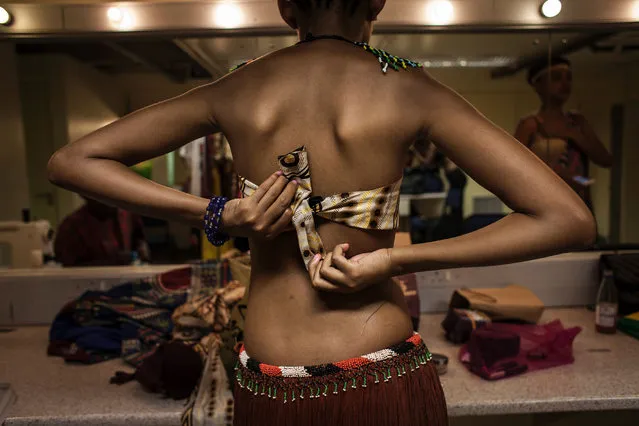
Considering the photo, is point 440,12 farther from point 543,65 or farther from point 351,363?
point 351,363

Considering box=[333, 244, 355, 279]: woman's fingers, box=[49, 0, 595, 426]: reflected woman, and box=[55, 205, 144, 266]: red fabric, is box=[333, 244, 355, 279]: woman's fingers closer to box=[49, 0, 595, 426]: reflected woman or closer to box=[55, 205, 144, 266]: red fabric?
box=[49, 0, 595, 426]: reflected woman

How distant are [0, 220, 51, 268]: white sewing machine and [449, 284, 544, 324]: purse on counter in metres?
1.76

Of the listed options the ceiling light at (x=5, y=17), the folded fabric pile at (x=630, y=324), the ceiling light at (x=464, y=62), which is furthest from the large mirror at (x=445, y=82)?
the folded fabric pile at (x=630, y=324)

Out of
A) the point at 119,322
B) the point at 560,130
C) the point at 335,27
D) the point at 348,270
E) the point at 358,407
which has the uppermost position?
the point at 335,27

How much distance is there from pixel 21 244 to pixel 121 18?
1059mm

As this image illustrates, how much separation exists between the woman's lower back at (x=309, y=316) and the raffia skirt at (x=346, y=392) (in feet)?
0.06

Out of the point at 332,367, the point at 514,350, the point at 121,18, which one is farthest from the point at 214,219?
the point at 121,18

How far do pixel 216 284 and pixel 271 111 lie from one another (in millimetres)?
1206

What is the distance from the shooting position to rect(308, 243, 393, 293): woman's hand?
0.87m

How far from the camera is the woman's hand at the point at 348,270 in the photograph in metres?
0.87

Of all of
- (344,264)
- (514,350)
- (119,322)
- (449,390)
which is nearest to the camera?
(344,264)

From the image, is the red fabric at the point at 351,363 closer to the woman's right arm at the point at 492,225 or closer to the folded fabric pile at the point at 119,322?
the woman's right arm at the point at 492,225

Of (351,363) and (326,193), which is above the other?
(326,193)

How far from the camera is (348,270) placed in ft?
2.84
